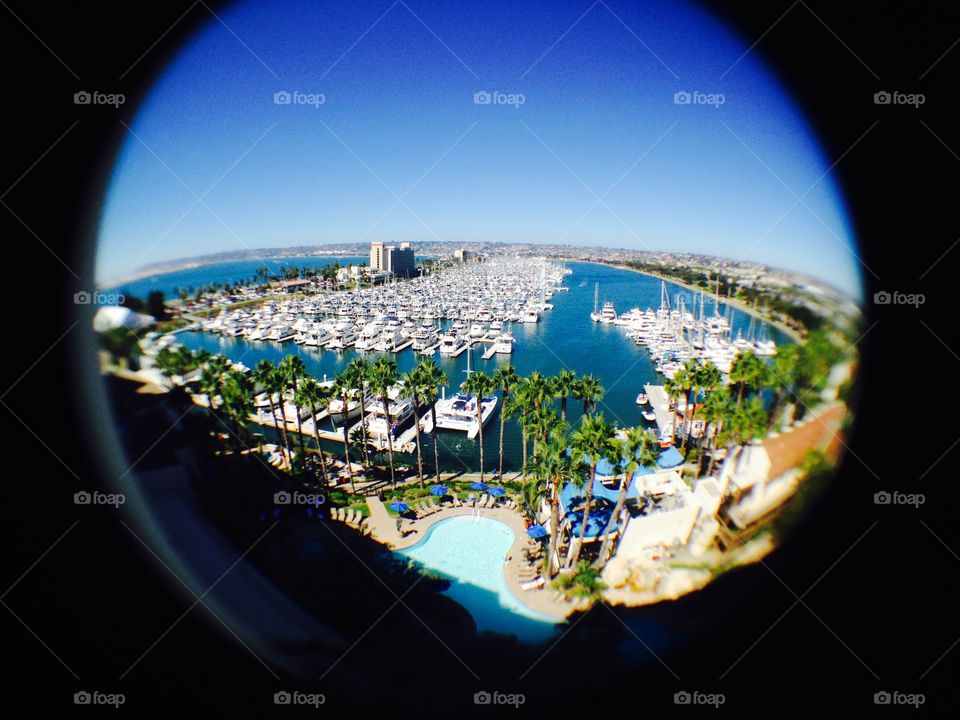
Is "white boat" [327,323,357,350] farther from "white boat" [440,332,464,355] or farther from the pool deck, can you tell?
the pool deck

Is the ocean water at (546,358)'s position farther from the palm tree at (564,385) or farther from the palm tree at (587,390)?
the palm tree at (587,390)

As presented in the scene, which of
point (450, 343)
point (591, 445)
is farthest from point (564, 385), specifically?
point (450, 343)

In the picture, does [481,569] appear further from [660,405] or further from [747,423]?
[660,405]

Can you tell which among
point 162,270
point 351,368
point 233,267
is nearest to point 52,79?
point 162,270

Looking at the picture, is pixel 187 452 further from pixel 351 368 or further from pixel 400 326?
pixel 400 326

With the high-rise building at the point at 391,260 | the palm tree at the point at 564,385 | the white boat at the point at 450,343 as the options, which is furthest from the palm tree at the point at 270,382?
the high-rise building at the point at 391,260

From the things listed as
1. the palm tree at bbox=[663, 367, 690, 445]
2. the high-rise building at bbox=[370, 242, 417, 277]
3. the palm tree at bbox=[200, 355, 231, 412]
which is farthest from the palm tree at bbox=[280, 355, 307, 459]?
the high-rise building at bbox=[370, 242, 417, 277]
